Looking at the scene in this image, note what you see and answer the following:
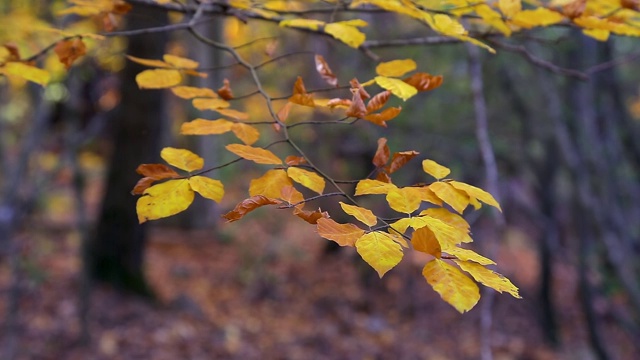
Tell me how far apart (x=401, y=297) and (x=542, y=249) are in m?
1.54

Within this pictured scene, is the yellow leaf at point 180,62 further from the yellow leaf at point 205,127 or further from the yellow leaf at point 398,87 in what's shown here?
the yellow leaf at point 398,87

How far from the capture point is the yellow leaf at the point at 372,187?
1088 millimetres

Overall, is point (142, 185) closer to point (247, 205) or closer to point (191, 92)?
point (247, 205)

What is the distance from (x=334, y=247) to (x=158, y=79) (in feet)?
18.9

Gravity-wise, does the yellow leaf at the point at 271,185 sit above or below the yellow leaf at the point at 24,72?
below

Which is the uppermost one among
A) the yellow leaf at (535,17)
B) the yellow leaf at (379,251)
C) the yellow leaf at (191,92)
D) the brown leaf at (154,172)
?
the yellow leaf at (535,17)

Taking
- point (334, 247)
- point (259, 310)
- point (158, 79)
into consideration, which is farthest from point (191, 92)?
point (334, 247)

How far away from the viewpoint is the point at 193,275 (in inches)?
231

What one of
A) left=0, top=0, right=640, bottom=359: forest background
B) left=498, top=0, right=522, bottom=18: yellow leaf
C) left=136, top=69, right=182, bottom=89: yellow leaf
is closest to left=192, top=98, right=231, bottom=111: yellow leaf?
left=136, top=69, right=182, bottom=89: yellow leaf

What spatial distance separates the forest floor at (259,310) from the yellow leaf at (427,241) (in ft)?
11.6

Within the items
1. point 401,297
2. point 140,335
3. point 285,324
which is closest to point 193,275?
point 285,324

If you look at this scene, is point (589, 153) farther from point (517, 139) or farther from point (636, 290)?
point (636, 290)

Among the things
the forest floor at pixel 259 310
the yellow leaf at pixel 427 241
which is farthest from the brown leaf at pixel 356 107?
the forest floor at pixel 259 310

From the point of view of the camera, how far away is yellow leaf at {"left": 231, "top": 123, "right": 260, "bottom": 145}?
130 centimetres
